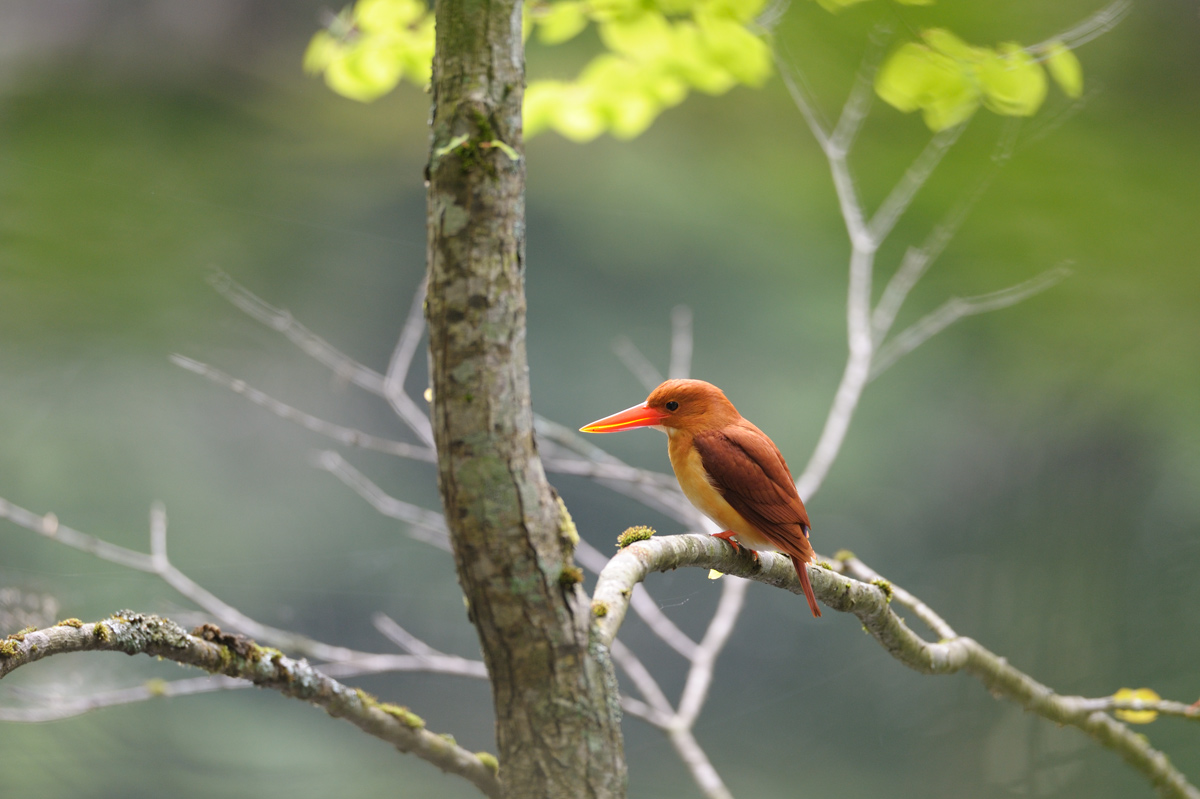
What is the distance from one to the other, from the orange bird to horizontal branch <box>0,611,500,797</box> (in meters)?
0.37

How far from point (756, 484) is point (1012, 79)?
995 millimetres

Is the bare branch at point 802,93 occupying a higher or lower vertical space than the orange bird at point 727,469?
higher

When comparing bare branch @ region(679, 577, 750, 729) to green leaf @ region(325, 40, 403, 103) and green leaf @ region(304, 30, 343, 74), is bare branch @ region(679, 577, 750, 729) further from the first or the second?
green leaf @ region(304, 30, 343, 74)

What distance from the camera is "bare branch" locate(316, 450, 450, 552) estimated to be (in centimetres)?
159

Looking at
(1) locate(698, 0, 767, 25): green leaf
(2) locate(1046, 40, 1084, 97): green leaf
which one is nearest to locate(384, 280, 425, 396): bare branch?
(1) locate(698, 0, 767, 25): green leaf

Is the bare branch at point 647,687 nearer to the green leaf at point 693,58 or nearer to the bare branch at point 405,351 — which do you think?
the bare branch at point 405,351

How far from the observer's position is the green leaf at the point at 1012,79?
1.33m

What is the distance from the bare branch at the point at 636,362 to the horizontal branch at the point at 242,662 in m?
1.07

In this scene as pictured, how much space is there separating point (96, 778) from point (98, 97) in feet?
4.51

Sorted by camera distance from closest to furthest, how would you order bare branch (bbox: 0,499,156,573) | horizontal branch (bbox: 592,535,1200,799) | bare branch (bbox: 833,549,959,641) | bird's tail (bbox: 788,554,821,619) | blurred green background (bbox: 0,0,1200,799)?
horizontal branch (bbox: 592,535,1200,799) → bird's tail (bbox: 788,554,821,619) → bare branch (bbox: 833,549,959,641) → bare branch (bbox: 0,499,156,573) → blurred green background (bbox: 0,0,1200,799)

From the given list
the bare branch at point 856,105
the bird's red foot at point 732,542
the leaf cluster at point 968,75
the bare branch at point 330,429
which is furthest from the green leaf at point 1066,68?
the bare branch at point 330,429

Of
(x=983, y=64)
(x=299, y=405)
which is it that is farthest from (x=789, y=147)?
(x=299, y=405)

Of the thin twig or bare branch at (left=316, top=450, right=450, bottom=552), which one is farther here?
the thin twig

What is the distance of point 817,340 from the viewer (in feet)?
6.34
